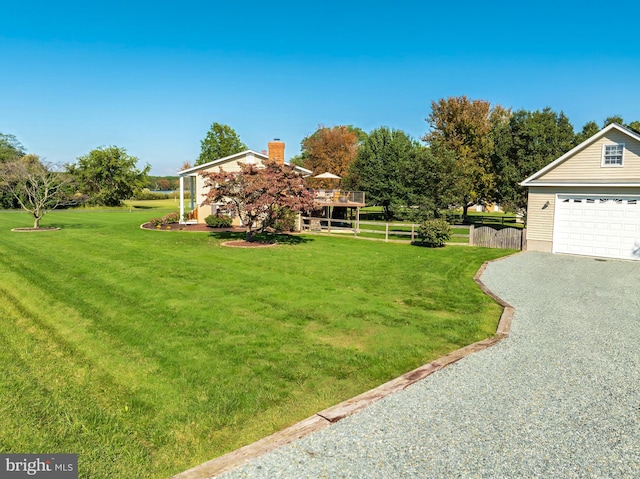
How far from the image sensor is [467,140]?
41375 millimetres

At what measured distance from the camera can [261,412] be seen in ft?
18.0

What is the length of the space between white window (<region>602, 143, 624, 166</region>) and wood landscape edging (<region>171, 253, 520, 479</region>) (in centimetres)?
1448

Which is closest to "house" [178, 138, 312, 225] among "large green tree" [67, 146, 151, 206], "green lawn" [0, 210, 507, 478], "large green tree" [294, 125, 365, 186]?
"green lawn" [0, 210, 507, 478]

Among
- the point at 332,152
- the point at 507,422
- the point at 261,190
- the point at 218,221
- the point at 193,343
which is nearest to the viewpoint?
the point at 507,422

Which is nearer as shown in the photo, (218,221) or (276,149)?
(218,221)

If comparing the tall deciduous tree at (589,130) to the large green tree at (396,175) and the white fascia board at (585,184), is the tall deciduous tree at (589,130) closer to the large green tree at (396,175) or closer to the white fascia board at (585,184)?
the large green tree at (396,175)

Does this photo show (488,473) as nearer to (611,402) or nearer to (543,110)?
(611,402)

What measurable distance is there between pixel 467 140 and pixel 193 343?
→ 39246 mm

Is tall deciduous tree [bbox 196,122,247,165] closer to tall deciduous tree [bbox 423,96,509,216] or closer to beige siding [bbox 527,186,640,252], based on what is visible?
tall deciduous tree [bbox 423,96,509,216]

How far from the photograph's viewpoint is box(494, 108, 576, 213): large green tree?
27609 millimetres

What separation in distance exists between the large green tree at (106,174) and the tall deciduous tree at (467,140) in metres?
39.1

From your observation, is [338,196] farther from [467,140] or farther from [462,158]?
[467,140]

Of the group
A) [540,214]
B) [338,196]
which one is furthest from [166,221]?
[540,214]

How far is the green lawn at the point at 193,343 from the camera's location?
4.98 m
